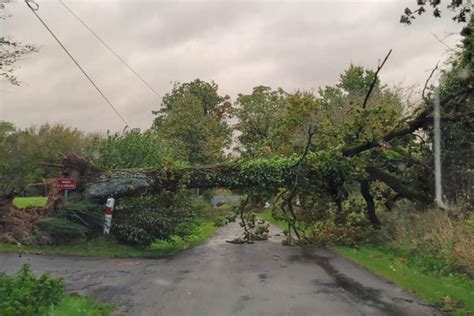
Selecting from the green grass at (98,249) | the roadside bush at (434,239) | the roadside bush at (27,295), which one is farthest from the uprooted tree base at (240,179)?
the roadside bush at (27,295)

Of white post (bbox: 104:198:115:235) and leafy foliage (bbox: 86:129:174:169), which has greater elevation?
leafy foliage (bbox: 86:129:174:169)

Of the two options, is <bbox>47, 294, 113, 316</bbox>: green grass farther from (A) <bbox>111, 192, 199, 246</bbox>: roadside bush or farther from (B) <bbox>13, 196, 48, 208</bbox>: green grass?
(B) <bbox>13, 196, 48, 208</bbox>: green grass

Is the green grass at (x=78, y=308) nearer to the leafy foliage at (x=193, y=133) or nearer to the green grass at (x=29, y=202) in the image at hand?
the green grass at (x=29, y=202)

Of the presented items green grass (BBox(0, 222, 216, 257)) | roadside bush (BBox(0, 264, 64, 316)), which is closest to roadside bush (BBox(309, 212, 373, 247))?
green grass (BBox(0, 222, 216, 257))

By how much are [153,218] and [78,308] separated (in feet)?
37.0

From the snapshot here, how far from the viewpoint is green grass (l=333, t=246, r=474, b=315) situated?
9080 mm

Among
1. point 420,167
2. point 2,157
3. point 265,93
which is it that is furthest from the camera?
point 265,93

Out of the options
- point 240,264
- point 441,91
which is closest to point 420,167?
point 441,91

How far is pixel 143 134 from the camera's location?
2298cm

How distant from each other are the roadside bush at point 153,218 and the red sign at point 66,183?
6.18ft

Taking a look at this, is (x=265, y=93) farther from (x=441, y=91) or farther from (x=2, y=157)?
(x=441, y=91)

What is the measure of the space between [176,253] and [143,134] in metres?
6.30

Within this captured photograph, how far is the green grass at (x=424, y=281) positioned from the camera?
9.08m

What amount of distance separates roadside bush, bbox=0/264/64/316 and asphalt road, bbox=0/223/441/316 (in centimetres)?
124
